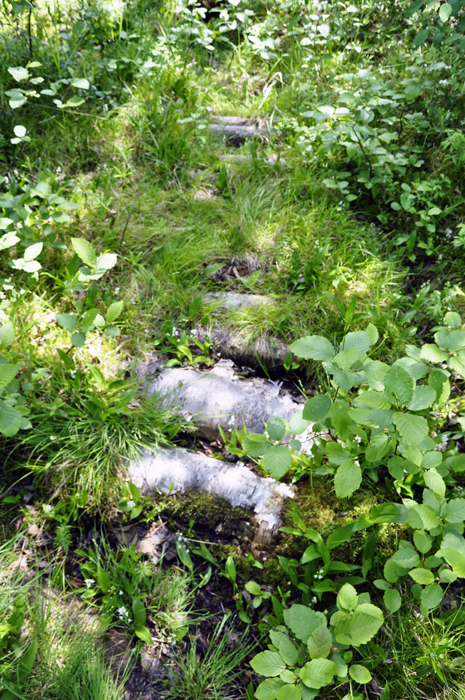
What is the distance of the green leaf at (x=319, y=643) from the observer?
1.66 meters

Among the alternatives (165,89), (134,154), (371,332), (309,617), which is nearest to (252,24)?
(165,89)

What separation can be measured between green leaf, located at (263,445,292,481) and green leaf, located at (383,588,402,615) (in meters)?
0.69

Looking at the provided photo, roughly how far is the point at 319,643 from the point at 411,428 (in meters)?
0.92

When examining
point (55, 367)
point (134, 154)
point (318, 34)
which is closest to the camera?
point (55, 367)

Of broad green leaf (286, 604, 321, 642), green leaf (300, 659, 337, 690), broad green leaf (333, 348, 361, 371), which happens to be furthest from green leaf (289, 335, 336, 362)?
green leaf (300, 659, 337, 690)

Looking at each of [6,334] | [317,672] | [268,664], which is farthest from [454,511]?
[6,334]

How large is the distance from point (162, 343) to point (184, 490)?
1.04m

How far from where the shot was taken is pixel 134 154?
377 cm

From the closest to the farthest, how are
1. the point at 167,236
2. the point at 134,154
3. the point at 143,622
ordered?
the point at 143,622, the point at 167,236, the point at 134,154

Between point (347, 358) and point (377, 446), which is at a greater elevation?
point (347, 358)

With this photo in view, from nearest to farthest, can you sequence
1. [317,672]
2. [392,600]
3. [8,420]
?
1. [317,672]
2. [392,600]
3. [8,420]

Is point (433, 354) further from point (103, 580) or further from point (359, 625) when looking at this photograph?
point (103, 580)

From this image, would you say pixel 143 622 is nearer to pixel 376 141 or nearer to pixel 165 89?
pixel 376 141

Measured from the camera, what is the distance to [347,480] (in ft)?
5.74
